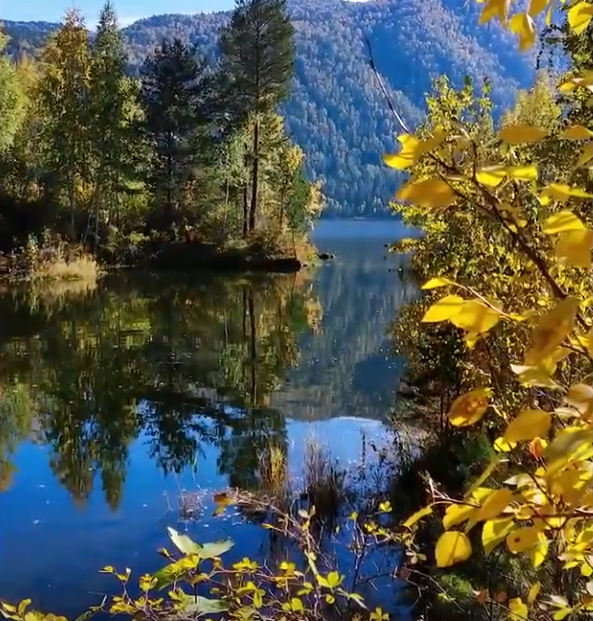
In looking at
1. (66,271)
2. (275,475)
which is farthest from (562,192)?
(66,271)

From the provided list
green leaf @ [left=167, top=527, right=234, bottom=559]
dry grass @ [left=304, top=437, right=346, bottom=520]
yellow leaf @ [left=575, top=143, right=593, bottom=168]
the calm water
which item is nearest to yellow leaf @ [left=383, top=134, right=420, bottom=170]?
yellow leaf @ [left=575, top=143, right=593, bottom=168]

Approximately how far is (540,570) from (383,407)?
492 centimetres

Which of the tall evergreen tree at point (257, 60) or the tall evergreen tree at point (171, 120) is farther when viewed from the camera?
the tall evergreen tree at point (257, 60)

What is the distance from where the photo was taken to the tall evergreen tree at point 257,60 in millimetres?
24719

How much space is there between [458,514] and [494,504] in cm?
6

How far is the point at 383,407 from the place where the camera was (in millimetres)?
8047

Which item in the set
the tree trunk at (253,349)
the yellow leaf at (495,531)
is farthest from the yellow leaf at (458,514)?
the tree trunk at (253,349)

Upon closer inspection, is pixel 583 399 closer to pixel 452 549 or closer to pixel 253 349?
pixel 452 549

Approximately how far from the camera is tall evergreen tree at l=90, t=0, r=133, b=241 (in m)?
21.6

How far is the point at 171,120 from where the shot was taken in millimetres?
23703

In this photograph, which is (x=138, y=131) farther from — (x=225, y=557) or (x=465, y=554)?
(x=465, y=554)

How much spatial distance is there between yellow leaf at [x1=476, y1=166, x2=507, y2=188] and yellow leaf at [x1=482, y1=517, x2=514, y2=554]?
0.27 m

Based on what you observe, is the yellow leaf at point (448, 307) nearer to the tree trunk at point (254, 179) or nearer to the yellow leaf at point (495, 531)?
the yellow leaf at point (495, 531)

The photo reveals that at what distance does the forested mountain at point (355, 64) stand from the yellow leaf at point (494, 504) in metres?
79.5
